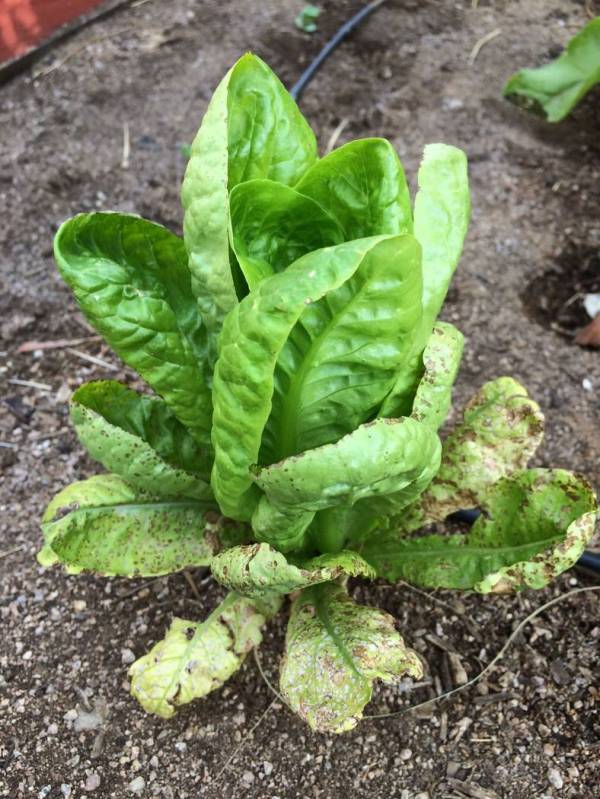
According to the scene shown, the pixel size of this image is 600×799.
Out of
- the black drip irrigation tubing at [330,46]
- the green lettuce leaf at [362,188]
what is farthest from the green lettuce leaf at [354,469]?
the black drip irrigation tubing at [330,46]

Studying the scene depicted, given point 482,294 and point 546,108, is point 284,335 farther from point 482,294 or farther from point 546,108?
point 546,108

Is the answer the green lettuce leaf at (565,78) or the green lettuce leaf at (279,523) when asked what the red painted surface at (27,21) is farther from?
the green lettuce leaf at (279,523)

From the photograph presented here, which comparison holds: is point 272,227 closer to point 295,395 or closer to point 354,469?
point 295,395

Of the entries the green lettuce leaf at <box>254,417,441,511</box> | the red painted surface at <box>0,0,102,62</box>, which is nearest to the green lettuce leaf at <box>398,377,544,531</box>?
the green lettuce leaf at <box>254,417,441,511</box>

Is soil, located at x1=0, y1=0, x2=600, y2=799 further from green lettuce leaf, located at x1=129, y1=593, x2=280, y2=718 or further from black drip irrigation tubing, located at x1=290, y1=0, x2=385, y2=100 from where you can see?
green lettuce leaf, located at x1=129, y1=593, x2=280, y2=718

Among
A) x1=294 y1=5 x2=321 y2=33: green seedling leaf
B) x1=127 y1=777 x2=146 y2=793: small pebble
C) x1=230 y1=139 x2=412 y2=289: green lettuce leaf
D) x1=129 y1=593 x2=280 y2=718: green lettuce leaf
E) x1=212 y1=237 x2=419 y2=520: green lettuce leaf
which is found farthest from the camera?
x1=294 y1=5 x2=321 y2=33: green seedling leaf

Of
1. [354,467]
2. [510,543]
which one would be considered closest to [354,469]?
[354,467]
